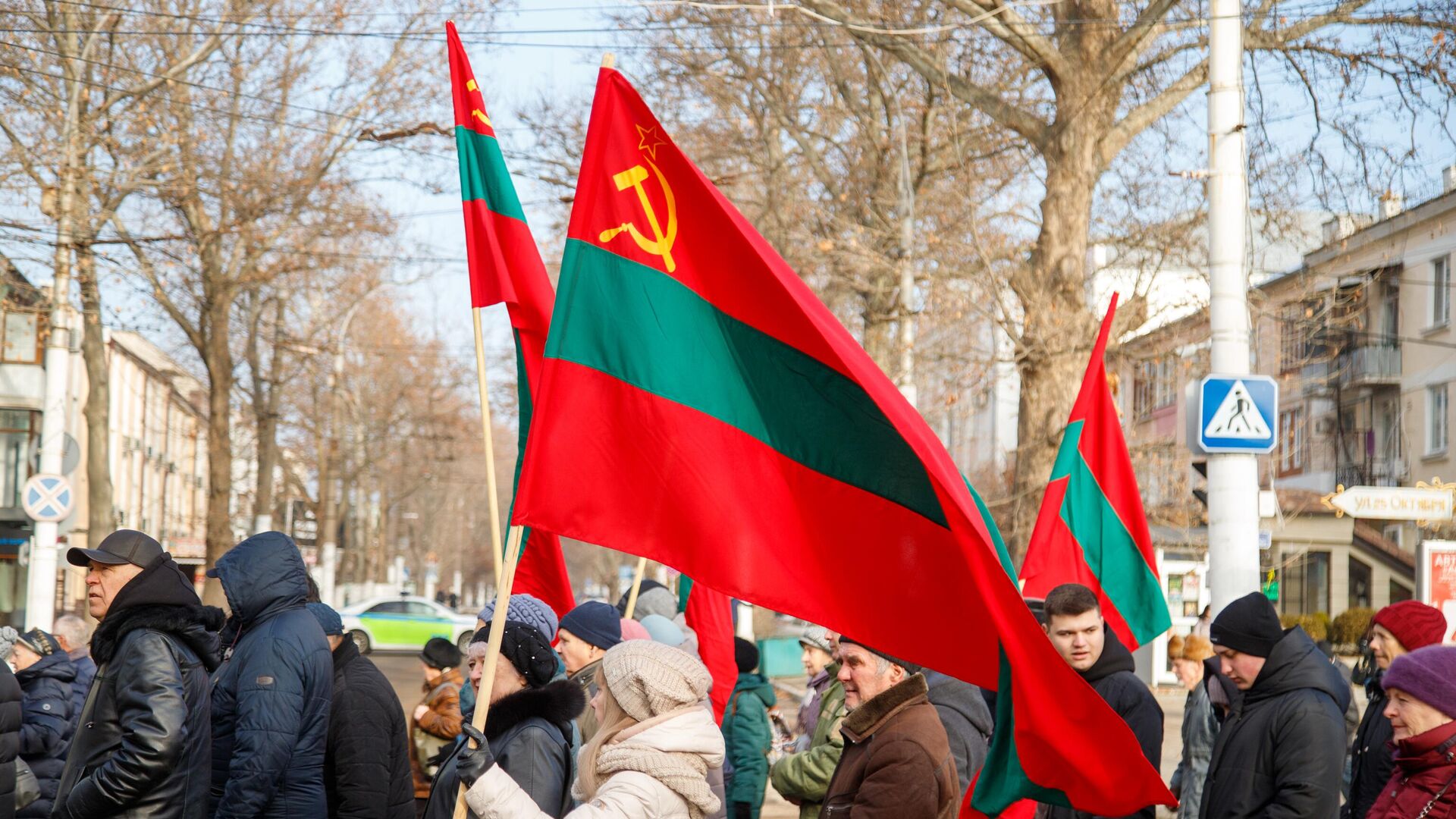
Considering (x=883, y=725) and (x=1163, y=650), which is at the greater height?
(x=883, y=725)

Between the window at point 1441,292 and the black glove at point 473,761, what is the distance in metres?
40.7

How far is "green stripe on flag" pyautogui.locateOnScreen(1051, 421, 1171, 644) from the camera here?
358 inches

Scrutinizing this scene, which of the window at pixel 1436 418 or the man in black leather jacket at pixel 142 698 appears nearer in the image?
the man in black leather jacket at pixel 142 698

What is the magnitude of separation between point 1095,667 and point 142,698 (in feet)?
11.8

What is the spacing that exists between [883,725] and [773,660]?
2927cm

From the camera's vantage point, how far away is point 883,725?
4988 mm

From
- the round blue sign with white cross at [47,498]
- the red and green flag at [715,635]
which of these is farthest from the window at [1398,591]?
the red and green flag at [715,635]

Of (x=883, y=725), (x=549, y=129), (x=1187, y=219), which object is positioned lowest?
(x=883, y=725)

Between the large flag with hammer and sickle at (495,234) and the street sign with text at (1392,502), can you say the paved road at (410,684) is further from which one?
the street sign with text at (1392,502)

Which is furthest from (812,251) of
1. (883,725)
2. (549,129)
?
(883,725)

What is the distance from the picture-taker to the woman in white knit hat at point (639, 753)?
395cm

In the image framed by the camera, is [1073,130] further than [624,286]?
Yes

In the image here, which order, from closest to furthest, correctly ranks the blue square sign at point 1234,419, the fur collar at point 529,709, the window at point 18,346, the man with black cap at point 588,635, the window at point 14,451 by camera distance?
1. the fur collar at point 529,709
2. the man with black cap at point 588,635
3. the blue square sign at point 1234,419
4. the window at point 18,346
5. the window at point 14,451

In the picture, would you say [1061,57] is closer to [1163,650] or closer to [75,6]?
[75,6]
